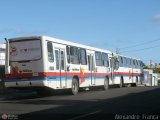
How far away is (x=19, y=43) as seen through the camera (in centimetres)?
2400

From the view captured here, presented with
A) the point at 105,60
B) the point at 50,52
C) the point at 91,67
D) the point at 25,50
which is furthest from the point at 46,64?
the point at 105,60

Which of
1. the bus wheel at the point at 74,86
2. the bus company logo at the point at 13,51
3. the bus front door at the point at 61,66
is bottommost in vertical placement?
the bus wheel at the point at 74,86

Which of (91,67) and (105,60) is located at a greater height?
(105,60)

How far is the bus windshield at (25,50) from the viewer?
23469 mm

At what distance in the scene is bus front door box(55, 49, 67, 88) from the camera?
971 inches

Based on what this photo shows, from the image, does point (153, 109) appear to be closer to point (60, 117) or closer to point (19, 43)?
point (60, 117)

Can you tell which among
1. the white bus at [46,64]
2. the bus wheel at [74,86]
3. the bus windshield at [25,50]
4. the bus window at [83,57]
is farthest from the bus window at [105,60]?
the bus windshield at [25,50]

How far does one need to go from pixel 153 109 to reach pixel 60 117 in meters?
4.05

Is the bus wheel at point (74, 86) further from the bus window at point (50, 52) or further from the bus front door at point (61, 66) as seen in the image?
the bus window at point (50, 52)

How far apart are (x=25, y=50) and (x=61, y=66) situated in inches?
93.6

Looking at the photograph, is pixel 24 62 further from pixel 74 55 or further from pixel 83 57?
pixel 83 57

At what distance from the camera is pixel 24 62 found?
2373 cm

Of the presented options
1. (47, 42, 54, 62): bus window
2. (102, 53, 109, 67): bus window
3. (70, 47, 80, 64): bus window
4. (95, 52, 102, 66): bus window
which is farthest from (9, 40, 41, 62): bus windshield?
(102, 53, 109, 67): bus window

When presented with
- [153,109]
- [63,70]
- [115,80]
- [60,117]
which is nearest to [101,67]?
[115,80]
